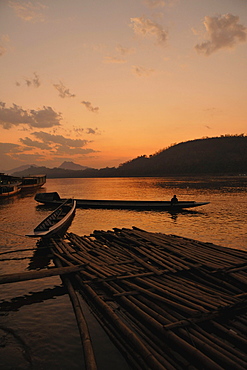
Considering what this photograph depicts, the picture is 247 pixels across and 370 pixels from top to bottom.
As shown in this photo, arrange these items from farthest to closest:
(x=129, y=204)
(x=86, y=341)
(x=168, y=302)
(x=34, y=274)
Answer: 1. (x=129, y=204)
2. (x=34, y=274)
3. (x=168, y=302)
4. (x=86, y=341)

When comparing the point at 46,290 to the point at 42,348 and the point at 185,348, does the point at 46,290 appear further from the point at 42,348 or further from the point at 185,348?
the point at 185,348

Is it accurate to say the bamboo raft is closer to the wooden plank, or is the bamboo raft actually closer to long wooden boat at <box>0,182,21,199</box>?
the wooden plank

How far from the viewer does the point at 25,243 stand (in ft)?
63.2

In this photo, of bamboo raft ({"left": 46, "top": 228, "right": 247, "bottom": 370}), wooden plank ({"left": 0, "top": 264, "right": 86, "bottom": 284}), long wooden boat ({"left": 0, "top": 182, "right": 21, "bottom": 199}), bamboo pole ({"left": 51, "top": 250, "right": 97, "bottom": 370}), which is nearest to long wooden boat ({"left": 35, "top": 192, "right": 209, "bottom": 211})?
long wooden boat ({"left": 0, "top": 182, "right": 21, "bottom": 199})

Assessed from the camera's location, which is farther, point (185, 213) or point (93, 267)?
point (185, 213)

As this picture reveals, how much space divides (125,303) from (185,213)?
29.2 m

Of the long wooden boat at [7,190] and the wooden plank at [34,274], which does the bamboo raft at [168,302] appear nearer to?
the wooden plank at [34,274]

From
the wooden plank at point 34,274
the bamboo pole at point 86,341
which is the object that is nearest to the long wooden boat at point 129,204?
the wooden plank at point 34,274

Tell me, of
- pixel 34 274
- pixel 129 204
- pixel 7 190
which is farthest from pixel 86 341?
pixel 7 190

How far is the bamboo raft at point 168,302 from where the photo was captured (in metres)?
5.56

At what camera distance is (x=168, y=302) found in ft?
23.8

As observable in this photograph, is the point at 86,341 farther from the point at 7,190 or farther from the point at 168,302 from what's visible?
the point at 7,190

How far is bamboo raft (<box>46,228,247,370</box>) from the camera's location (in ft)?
18.2

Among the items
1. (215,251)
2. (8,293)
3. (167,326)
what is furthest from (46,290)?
(215,251)
